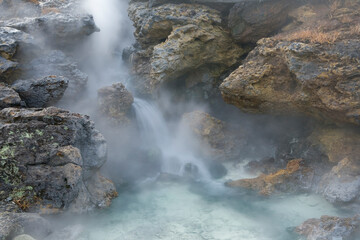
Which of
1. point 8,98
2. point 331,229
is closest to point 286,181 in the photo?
point 331,229

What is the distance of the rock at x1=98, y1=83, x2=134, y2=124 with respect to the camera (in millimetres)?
14109

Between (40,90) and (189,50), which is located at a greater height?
(189,50)

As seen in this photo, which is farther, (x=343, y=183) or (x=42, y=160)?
(x=343, y=183)

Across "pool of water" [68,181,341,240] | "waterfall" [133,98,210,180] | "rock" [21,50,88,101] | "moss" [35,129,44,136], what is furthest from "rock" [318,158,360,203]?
"rock" [21,50,88,101]

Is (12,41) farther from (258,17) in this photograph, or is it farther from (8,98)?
(258,17)

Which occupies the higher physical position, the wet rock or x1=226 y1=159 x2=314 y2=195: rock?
the wet rock

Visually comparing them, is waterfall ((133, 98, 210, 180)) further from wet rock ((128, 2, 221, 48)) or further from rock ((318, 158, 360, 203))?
rock ((318, 158, 360, 203))

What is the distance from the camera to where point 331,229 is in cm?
795

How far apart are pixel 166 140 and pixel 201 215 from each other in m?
6.31

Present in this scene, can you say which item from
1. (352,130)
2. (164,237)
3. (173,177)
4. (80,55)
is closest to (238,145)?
(173,177)

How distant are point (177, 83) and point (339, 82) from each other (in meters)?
8.61

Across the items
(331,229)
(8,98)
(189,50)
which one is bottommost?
(331,229)

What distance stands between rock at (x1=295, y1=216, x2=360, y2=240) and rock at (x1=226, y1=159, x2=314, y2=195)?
2.73 m

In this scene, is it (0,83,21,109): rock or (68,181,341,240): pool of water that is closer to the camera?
(68,181,341,240): pool of water
